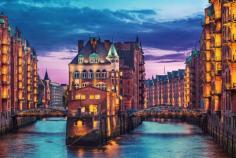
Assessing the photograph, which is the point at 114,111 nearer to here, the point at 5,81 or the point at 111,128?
the point at 111,128

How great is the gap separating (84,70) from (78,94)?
52.5 m

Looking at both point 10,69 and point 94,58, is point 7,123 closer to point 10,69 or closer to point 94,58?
point 10,69

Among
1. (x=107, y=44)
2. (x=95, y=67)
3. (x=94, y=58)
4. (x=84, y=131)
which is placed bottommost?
(x=84, y=131)

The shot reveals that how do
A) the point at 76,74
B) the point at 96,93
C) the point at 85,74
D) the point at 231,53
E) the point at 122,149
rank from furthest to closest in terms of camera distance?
the point at 76,74, the point at 85,74, the point at 96,93, the point at 122,149, the point at 231,53

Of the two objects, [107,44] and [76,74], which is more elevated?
[107,44]

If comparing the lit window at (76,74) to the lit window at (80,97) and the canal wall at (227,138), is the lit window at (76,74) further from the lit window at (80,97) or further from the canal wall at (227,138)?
the canal wall at (227,138)

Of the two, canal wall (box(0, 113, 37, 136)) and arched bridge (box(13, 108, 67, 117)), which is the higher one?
arched bridge (box(13, 108, 67, 117))

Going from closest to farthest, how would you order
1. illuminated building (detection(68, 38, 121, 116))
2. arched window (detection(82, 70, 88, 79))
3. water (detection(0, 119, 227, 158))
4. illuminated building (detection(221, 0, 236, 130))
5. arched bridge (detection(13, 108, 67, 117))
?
1. illuminated building (detection(221, 0, 236, 130))
2. water (detection(0, 119, 227, 158))
3. arched bridge (detection(13, 108, 67, 117))
4. arched window (detection(82, 70, 88, 79))
5. illuminated building (detection(68, 38, 121, 116))

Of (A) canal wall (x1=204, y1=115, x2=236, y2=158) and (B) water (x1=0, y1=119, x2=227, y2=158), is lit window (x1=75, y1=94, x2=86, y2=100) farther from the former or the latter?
(A) canal wall (x1=204, y1=115, x2=236, y2=158)

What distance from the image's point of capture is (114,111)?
13062 centimetres

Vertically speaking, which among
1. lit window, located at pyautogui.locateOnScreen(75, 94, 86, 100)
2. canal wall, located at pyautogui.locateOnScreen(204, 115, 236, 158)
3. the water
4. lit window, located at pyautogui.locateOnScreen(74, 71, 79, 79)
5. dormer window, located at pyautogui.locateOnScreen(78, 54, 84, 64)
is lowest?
the water

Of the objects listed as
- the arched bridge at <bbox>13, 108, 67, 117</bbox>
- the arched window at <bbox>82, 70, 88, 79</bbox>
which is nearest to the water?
the arched bridge at <bbox>13, 108, 67, 117</bbox>

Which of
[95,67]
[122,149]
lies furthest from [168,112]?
[122,149]

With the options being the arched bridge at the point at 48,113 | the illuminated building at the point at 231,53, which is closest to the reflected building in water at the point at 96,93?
the arched bridge at the point at 48,113
